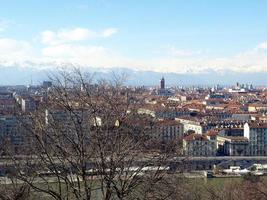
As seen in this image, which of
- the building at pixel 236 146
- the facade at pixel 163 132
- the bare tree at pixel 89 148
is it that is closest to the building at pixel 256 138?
the building at pixel 236 146

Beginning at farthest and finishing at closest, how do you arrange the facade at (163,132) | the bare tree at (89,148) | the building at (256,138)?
the building at (256,138)
the facade at (163,132)
the bare tree at (89,148)

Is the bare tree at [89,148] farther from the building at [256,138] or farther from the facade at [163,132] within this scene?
the building at [256,138]

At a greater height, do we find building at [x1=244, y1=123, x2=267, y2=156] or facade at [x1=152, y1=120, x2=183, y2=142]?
facade at [x1=152, y1=120, x2=183, y2=142]

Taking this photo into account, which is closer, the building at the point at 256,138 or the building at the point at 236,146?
the building at the point at 236,146

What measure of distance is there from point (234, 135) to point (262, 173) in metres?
9.18

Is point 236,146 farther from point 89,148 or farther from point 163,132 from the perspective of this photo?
point 89,148

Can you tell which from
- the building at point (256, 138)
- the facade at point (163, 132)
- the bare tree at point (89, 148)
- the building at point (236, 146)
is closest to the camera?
the bare tree at point (89, 148)

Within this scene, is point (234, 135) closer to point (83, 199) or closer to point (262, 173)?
point (262, 173)

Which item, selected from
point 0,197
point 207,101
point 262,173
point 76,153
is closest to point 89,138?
point 76,153

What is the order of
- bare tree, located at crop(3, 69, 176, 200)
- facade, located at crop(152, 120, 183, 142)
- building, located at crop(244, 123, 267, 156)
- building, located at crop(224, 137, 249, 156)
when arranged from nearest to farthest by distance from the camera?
bare tree, located at crop(3, 69, 176, 200) < facade, located at crop(152, 120, 183, 142) < building, located at crop(224, 137, 249, 156) < building, located at crop(244, 123, 267, 156)

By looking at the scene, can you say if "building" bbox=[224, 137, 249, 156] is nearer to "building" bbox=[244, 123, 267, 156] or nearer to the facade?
"building" bbox=[244, 123, 267, 156]

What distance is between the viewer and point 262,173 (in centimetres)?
2023

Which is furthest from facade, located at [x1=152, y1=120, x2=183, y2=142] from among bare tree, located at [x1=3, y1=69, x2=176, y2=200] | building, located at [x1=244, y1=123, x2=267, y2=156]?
building, located at [x1=244, y1=123, x2=267, y2=156]

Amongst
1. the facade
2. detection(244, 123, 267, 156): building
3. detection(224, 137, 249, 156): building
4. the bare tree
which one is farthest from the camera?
detection(244, 123, 267, 156): building
